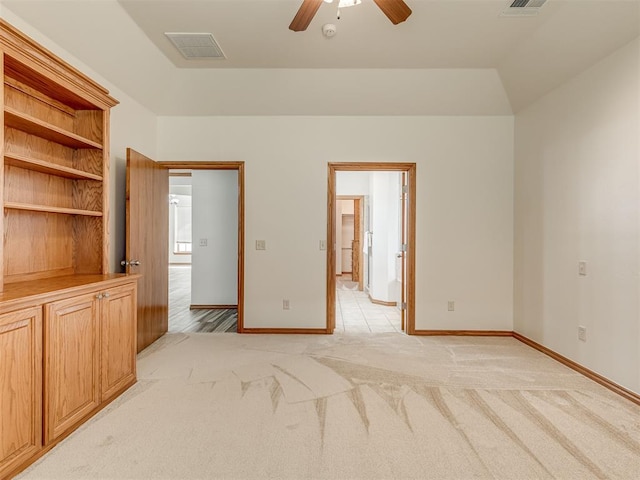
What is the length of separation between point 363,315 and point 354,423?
9.16 feet

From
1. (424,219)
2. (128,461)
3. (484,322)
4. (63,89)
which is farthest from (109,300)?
(484,322)

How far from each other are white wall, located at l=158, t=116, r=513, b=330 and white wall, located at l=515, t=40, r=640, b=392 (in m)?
0.32

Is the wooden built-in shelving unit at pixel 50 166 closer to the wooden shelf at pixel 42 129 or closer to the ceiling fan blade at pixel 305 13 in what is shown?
the wooden shelf at pixel 42 129

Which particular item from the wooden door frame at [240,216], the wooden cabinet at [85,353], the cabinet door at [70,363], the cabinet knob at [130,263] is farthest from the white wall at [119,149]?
the cabinet door at [70,363]

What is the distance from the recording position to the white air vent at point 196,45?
283cm

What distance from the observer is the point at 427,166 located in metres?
3.84

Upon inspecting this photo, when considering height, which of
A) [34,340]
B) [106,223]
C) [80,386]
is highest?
[106,223]

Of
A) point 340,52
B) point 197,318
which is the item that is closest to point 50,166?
point 340,52

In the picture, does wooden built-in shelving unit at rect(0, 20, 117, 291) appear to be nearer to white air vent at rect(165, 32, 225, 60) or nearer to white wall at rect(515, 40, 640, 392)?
white air vent at rect(165, 32, 225, 60)

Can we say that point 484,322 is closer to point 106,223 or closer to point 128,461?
point 128,461

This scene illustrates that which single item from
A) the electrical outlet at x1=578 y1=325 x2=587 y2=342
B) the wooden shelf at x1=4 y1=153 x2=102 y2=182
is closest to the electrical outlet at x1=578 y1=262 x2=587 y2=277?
the electrical outlet at x1=578 y1=325 x2=587 y2=342

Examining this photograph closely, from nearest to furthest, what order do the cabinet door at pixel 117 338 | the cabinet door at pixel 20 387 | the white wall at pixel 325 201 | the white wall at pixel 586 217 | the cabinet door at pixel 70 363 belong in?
the cabinet door at pixel 20 387 → the cabinet door at pixel 70 363 → the cabinet door at pixel 117 338 → the white wall at pixel 586 217 → the white wall at pixel 325 201

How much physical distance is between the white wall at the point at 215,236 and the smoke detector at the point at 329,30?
2863mm

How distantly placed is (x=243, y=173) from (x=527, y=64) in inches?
123
